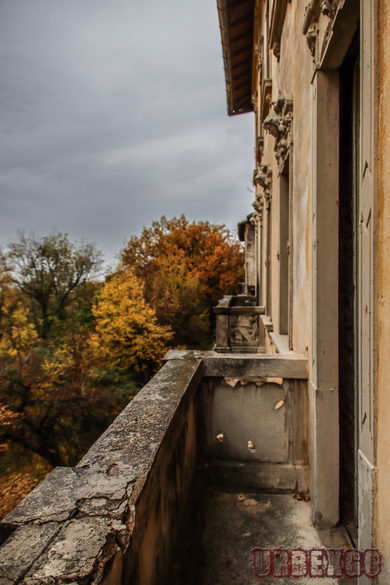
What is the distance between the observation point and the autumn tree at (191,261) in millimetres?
25484

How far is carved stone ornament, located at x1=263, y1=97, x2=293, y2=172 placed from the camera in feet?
12.2

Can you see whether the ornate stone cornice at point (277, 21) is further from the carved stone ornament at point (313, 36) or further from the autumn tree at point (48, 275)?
the autumn tree at point (48, 275)

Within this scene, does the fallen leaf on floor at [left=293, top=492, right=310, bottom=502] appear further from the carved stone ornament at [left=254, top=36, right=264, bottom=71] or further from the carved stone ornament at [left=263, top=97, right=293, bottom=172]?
the carved stone ornament at [left=254, top=36, right=264, bottom=71]

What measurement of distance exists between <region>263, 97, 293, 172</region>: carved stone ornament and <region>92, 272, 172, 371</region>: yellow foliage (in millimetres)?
14396

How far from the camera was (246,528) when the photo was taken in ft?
8.27

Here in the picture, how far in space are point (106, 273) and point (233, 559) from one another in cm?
2918

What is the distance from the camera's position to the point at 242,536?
2.44m

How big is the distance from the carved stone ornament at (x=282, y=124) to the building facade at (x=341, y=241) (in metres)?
0.02

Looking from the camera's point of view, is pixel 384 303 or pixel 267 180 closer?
pixel 384 303

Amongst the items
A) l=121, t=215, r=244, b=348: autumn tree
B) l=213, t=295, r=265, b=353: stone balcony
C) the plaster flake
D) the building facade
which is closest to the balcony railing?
the plaster flake

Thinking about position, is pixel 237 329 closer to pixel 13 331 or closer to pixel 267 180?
pixel 267 180

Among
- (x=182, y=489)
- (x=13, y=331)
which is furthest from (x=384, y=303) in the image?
(x=13, y=331)

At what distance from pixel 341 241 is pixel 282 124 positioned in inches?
75.8

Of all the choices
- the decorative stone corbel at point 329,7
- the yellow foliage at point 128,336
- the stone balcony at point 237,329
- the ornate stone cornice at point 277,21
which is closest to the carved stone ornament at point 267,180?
the ornate stone cornice at point 277,21
